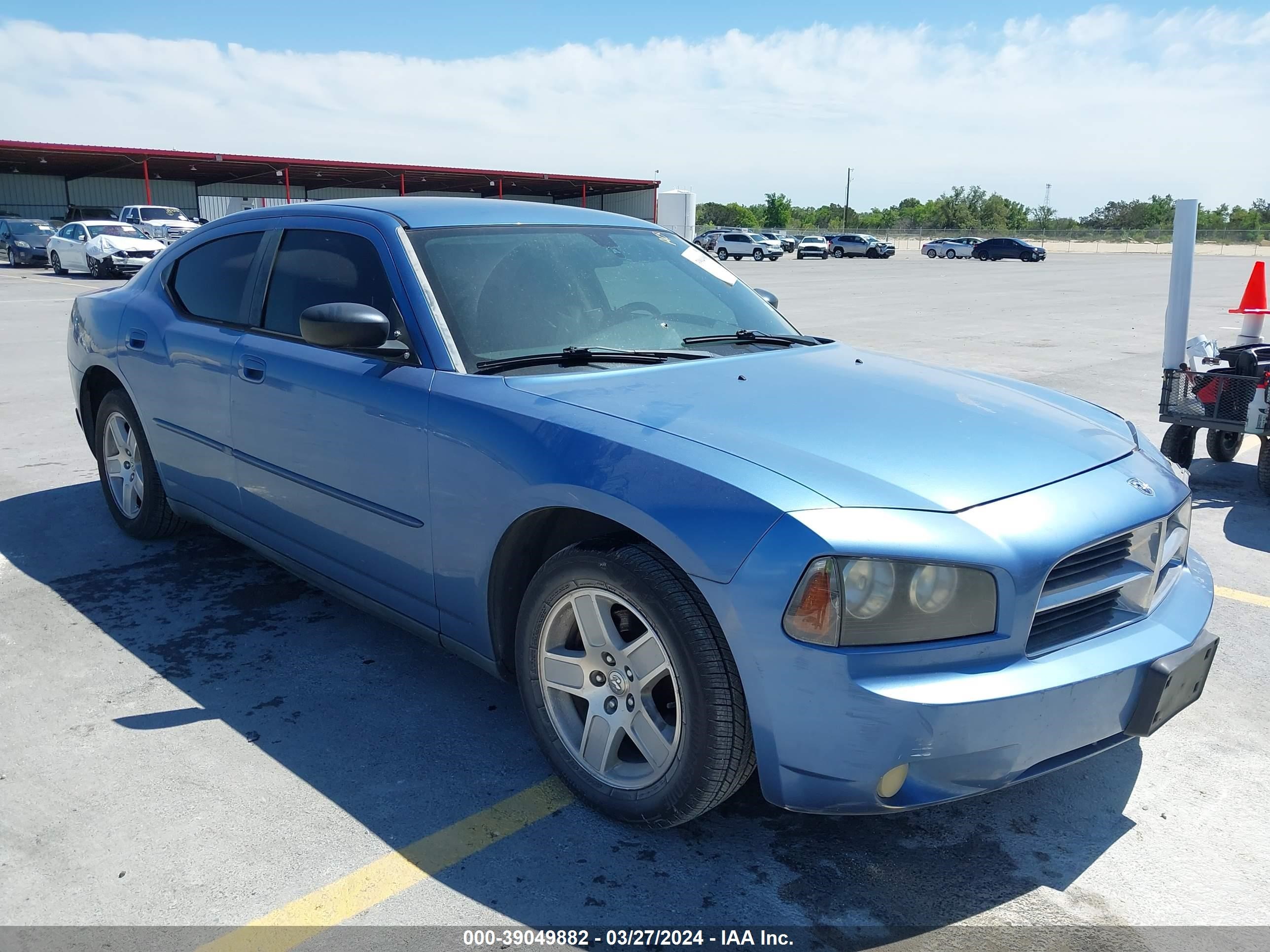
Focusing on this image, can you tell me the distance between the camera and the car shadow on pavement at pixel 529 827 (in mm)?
2518

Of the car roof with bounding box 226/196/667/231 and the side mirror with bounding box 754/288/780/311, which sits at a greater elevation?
the car roof with bounding box 226/196/667/231

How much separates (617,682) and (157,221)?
3385 centimetres

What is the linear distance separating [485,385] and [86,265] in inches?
1083

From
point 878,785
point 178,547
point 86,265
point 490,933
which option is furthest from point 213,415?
point 86,265

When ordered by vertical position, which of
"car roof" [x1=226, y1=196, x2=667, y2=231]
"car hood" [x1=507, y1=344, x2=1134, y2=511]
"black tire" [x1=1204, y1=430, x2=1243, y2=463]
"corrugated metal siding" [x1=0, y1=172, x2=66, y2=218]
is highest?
"corrugated metal siding" [x1=0, y1=172, x2=66, y2=218]

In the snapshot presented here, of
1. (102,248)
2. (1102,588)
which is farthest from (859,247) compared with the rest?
(1102,588)

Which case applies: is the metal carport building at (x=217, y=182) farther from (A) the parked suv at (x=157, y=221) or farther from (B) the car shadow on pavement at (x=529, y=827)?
(B) the car shadow on pavement at (x=529, y=827)

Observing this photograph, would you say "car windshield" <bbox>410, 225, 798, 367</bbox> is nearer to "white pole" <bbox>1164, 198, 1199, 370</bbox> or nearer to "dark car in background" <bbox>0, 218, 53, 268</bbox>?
"white pole" <bbox>1164, 198, 1199, 370</bbox>

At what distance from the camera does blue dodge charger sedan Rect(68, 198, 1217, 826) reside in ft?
7.64

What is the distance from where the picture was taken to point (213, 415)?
420cm

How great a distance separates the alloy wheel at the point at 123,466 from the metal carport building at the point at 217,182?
38475 millimetres

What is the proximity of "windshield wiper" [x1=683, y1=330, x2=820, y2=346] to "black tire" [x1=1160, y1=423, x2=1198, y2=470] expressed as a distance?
3655 mm

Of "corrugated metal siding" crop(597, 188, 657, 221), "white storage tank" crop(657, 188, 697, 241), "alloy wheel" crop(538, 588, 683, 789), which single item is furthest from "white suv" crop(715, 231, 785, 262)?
"alloy wheel" crop(538, 588, 683, 789)

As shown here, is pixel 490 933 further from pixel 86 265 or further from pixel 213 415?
pixel 86 265
